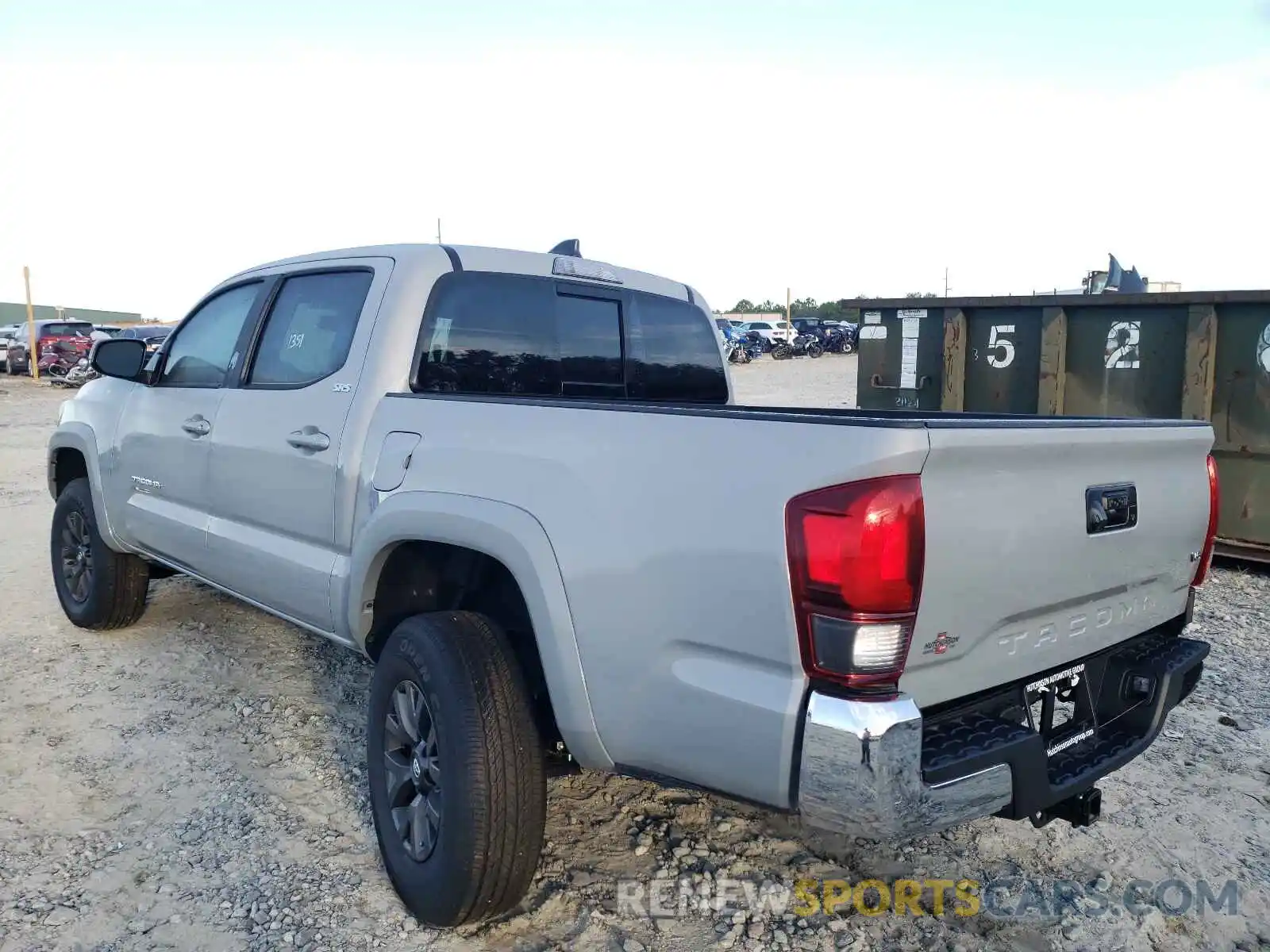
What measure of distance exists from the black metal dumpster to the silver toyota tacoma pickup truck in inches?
120

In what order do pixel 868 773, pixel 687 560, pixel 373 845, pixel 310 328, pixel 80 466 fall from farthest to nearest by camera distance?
pixel 80 466
pixel 310 328
pixel 373 845
pixel 687 560
pixel 868 773

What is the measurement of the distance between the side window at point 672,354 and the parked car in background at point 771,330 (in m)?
33.8

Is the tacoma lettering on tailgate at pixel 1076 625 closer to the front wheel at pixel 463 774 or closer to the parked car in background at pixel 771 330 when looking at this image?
the front wheel at pixel 463 774

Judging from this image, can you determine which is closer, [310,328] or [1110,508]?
[1110,508]

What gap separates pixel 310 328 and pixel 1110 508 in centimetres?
275

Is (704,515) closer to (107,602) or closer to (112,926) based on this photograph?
(112,926)

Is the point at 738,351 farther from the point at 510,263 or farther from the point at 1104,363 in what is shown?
the point at 510,263

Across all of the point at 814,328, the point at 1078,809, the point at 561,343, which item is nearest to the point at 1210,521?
the point at 1078,809

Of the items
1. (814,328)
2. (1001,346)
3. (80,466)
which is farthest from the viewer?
(814,328)

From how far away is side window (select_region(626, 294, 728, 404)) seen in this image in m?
3.95

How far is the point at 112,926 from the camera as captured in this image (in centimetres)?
271

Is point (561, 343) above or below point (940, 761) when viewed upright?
above

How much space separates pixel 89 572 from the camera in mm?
5156

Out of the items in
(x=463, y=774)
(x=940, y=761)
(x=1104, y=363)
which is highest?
(x=1104, y=363)
